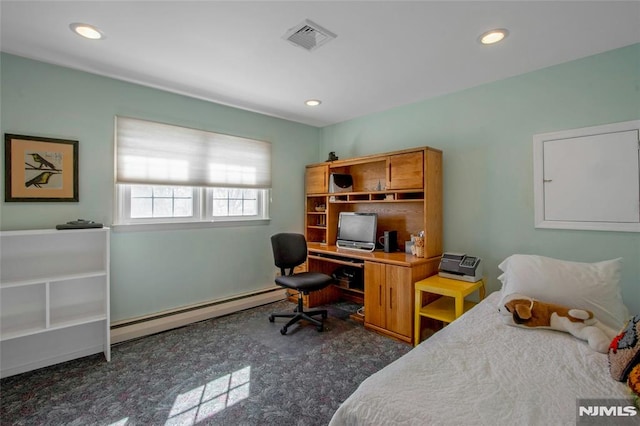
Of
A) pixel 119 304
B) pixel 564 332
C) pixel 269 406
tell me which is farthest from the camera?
pixel 119 304

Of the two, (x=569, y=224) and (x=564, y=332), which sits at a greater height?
(x=569, y=224)

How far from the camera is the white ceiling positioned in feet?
6.01

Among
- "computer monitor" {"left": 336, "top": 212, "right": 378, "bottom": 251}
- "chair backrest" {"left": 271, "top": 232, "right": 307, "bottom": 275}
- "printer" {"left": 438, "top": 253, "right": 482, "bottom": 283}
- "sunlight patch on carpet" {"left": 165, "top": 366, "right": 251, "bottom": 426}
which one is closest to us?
"sunlight patch on carpet" {"left": 165, "top": 366, "right": 251, "bottom": 426}

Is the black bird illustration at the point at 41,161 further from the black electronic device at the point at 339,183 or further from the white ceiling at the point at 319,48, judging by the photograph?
the black electronic device at the point at 339,183

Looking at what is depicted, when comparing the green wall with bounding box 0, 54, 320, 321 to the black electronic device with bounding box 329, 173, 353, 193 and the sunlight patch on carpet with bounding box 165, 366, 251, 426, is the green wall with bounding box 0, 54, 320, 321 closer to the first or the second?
the black electronic device with bounding box 329, 173, 353, 193

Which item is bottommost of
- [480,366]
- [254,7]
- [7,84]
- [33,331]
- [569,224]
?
[33,331]

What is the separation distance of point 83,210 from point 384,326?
3.04 metres

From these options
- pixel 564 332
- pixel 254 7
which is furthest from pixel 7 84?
pixel 564 332

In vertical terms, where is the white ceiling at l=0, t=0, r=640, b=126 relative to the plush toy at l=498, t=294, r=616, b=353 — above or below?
above

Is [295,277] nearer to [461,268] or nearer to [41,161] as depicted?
[461,268]

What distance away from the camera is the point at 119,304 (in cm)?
285

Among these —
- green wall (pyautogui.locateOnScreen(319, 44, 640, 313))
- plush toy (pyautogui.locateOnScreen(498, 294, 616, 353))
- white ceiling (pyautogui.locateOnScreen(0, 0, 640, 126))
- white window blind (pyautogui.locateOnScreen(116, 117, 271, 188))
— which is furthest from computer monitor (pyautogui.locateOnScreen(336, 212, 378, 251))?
plush toy (pyautogui.locateOnScreen(498, 294, 616, 353))

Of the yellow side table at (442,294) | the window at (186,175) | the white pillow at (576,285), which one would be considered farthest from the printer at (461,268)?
the window at (186,175)

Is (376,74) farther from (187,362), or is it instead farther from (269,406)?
(187,362)
